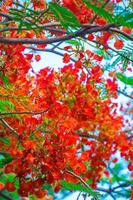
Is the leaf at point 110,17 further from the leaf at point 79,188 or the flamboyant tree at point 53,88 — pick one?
the leaf at point 79,188

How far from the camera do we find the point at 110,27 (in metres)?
3.01

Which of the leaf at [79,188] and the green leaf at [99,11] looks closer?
the green leaf at [99,11]

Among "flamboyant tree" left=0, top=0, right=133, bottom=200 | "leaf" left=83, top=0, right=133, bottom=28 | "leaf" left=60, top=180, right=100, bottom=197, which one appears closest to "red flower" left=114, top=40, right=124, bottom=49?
"flamboyant tree" left=0, top=0, right=133, bottom=200

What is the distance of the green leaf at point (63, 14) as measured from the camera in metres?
2.40

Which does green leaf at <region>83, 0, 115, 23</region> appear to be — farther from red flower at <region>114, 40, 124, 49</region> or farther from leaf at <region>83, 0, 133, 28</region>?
red flower at <region>114, 40, 124, 49</region>

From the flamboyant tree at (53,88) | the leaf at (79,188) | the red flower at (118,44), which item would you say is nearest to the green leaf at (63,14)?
the flamboyant tree at (53,88)

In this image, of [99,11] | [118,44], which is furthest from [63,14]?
[118,44]

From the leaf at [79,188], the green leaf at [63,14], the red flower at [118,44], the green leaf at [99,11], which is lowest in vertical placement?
the leaf at [79,188]

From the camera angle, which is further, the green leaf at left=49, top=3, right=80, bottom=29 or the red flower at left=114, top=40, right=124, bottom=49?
the red flower at left=114, top=40, right=124, bottom=49

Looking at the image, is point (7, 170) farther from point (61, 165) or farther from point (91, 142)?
point (91, 142)

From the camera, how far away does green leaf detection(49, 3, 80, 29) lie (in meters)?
2.40

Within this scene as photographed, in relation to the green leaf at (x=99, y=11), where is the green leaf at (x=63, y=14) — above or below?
above

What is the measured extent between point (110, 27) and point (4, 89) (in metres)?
1.06

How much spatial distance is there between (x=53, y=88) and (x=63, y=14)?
91.1 inches
